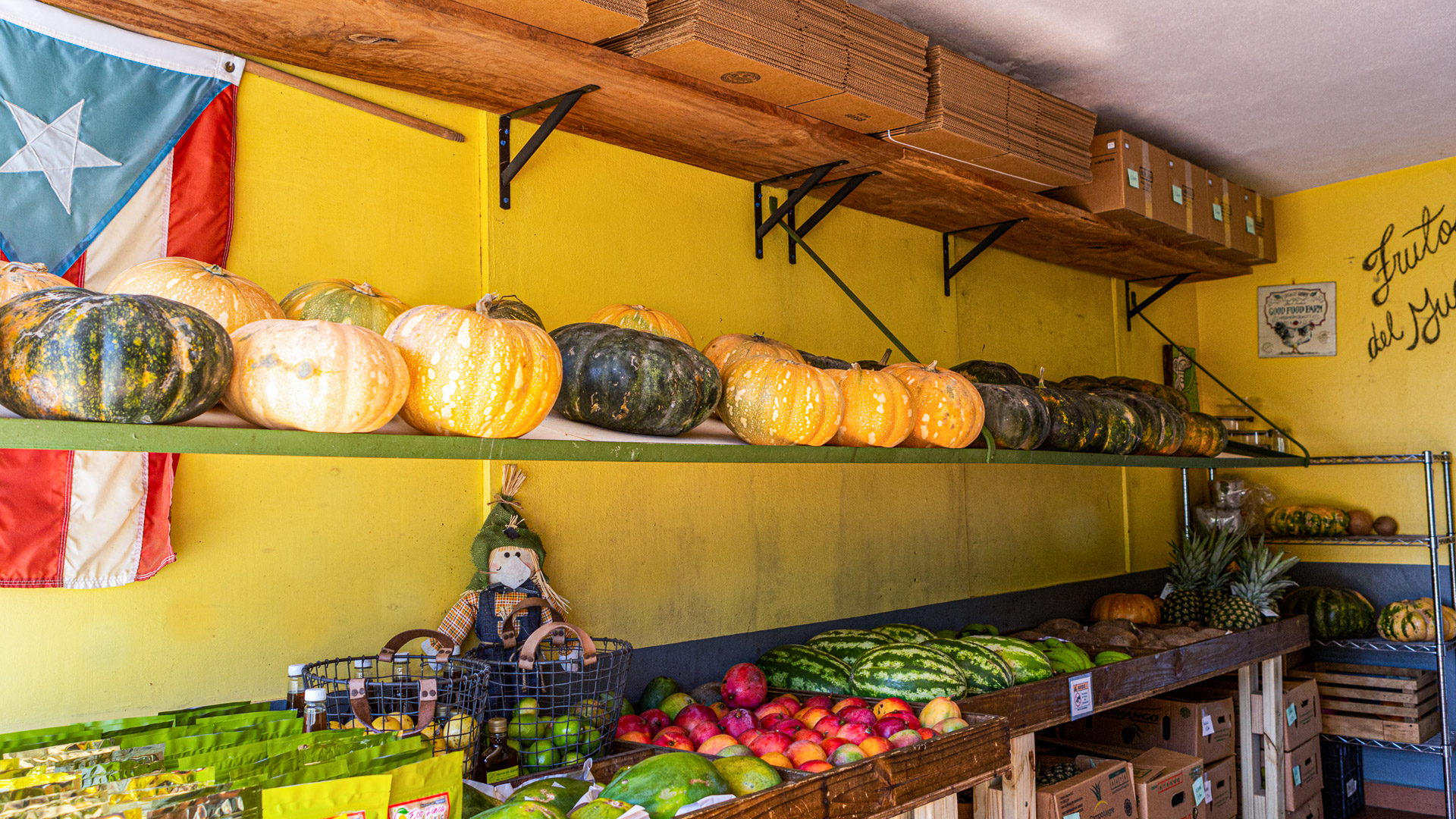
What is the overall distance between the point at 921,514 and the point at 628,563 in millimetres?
1482

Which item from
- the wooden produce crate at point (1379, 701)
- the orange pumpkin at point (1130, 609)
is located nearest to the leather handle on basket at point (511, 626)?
the orange pumpkin at point (1130, 609)

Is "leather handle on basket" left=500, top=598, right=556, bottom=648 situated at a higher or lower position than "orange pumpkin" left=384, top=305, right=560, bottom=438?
lower

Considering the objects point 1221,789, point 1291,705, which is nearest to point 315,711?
point 1221,789

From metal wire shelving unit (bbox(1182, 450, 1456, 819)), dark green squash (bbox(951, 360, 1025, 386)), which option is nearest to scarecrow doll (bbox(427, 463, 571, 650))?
dark green squash (bbox(951, 360, 1025, 386))

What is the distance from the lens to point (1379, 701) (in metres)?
4.90

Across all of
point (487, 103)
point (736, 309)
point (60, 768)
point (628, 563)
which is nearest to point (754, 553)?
point (628, 563)

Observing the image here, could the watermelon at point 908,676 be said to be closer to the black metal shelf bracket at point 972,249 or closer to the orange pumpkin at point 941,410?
the orange pumpkin at point 941,410

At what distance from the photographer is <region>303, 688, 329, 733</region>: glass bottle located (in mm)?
1904

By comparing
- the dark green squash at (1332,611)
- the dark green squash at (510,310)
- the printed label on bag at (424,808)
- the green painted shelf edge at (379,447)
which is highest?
the dark green squash at (510,310)

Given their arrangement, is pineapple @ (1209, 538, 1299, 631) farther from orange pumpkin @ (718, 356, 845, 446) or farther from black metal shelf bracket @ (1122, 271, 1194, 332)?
orange pumpkin @ (718, 356, 845, 446)

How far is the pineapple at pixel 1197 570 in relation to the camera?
4680 millimetres

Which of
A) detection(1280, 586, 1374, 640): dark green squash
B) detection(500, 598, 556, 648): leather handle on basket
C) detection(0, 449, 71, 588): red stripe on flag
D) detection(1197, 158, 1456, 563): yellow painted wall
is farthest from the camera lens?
detection(1197, 158, 1456, 563): yellow painted wall

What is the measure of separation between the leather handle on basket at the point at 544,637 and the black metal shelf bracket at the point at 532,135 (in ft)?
3.84

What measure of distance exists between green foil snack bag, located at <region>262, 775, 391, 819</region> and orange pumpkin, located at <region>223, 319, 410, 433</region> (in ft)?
1.77
